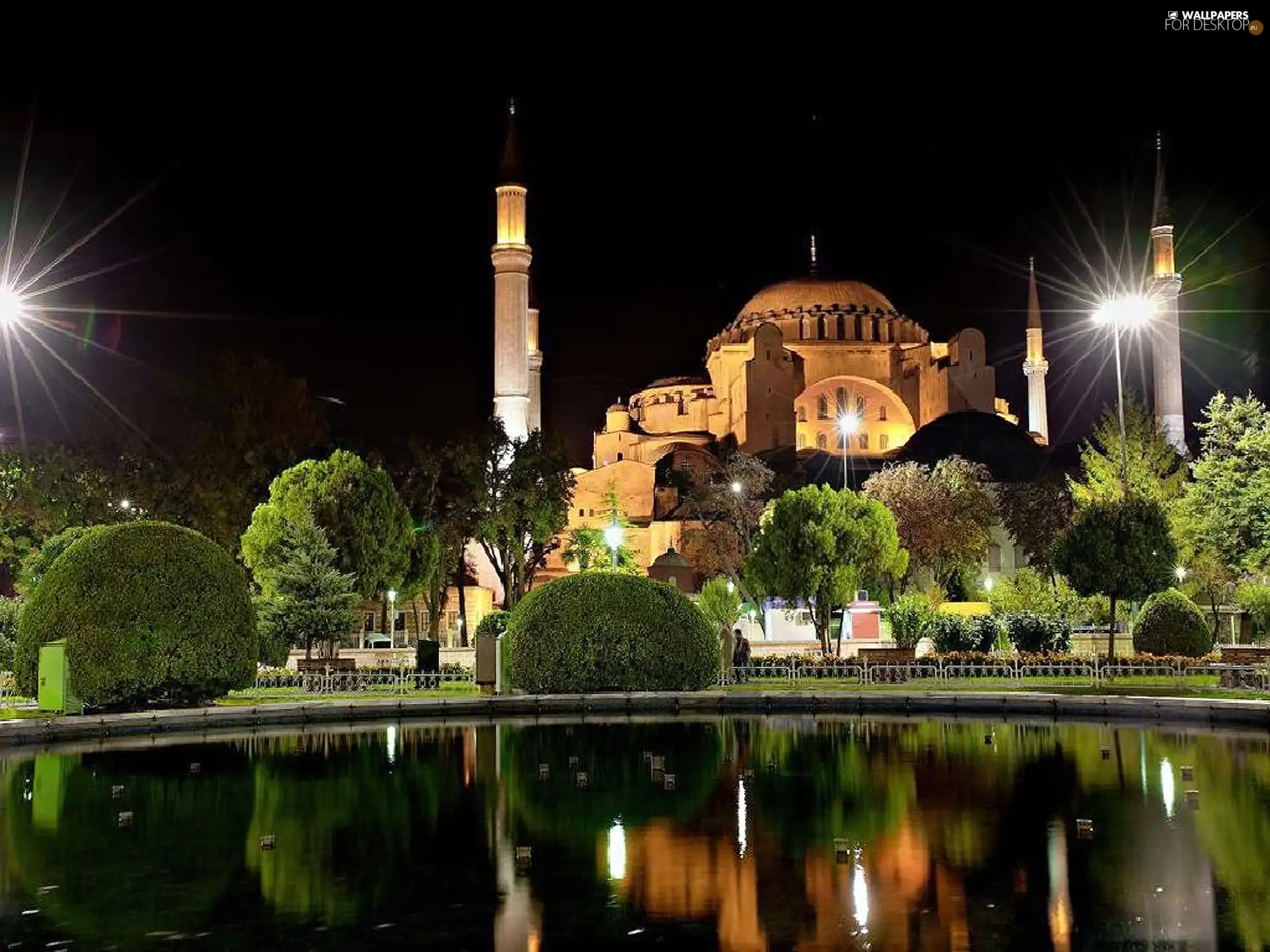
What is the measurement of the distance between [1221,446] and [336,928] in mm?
31941

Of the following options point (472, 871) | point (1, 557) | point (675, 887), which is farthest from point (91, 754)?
point (1, 557)

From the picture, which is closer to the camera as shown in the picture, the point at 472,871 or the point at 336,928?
the point at 336,928

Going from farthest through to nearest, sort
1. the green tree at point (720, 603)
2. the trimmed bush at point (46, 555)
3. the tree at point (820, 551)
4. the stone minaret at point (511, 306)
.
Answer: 1. the stone minaret at point (511, 306)
2. the green tree at point (720, 603)
3. the tree at point (820, 551)
4. the trimmed bush at point (46, 555)

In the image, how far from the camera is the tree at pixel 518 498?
3838 centimetres

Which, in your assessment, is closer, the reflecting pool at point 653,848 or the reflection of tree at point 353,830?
the reflecting pool at point 653,848

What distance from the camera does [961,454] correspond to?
194ft

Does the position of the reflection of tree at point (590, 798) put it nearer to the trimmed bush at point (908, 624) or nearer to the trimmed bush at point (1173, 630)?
the trimmed bush at point (908, 624)

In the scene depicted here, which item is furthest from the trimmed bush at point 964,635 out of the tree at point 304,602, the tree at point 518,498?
the tree at point 518,498

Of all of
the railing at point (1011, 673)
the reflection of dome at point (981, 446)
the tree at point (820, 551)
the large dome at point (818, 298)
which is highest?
the large dome at point (818, 298)

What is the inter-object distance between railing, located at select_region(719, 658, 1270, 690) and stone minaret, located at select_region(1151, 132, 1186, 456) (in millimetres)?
27552

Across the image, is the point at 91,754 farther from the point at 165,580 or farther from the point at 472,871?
the point at 472,871

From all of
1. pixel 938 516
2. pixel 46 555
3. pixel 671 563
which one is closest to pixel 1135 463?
pixel 938 516

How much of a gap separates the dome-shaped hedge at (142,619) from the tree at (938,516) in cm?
2906

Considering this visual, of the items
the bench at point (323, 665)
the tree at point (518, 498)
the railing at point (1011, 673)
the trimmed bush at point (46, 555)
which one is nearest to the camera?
the railing at point (1011, 673)
